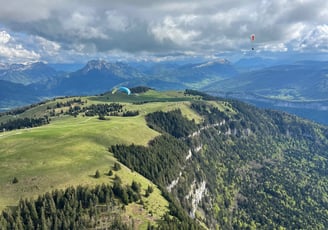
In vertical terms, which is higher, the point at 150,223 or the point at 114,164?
the point at 114,164

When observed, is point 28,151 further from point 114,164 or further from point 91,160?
point 114,164

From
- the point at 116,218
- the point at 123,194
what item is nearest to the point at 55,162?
the point at 123,194

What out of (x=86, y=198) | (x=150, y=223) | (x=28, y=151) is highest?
(x=28, y=151)

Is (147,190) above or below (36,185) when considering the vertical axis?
below

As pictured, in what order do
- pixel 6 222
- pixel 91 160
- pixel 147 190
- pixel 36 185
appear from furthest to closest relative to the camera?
pixel 91 160, pixel 147 190, pixel 36 185, pixel 6 222

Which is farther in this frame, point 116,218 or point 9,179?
point 9,179

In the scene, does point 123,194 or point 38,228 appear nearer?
point 38,228

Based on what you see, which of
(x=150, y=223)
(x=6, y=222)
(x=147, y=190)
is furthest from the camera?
(x=147, y=190)

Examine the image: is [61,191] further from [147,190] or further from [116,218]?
[147,190]

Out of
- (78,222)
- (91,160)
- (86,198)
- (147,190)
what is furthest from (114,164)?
(78,222)
